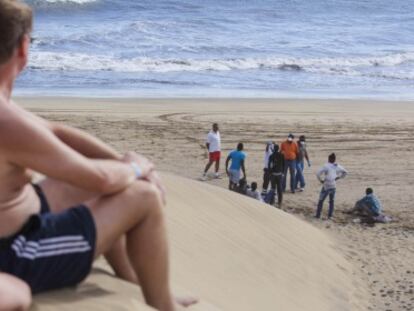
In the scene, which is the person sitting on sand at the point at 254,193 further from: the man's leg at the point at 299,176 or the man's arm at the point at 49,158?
the man's arm at the point at 49,158

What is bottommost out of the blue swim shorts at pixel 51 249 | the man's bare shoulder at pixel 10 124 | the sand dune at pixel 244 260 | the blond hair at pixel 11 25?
the sand dune at pixel 244 260

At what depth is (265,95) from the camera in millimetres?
30891

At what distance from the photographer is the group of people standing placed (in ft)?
46.3

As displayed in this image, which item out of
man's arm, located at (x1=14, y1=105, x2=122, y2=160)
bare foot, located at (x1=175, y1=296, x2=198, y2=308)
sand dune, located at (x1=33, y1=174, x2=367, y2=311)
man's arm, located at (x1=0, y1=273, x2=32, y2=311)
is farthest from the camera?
sand dune, located at (x1=33, y1=174, x2=367, y2=311)

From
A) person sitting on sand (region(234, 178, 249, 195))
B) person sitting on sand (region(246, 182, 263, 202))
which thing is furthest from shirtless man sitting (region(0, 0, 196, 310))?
person sitting on sand (region(234, 178, 249, 195))

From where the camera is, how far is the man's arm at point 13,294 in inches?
140

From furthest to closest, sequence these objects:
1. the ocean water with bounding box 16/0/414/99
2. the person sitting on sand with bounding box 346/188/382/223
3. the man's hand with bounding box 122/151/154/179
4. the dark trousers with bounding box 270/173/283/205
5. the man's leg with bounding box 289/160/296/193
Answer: the ocean water with bounding box 16/0/414/99 → the man's leg with bounding box 289/160/296/193 → the dark trousers with bounding box 270/173/283/205 → the person sitting on sand with bounding box 346/188/382/223 → the man's hand with bounding box 122/151/154/179

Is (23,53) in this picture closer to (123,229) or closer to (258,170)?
(123,229)

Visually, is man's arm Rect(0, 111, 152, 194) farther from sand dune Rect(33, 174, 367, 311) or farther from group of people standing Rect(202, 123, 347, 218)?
group of people standing Rect(202, 123, 347, 218)

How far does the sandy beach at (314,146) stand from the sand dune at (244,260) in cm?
6

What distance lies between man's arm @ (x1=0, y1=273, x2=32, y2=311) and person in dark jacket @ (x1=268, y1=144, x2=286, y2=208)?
11.0 metres

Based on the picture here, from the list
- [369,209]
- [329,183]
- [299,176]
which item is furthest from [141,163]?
[299,176]

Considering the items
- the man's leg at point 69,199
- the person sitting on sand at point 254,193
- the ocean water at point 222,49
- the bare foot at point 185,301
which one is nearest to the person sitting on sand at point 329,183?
the person sitting on sand at point 254,193

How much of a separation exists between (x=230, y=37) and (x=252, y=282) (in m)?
44.8
